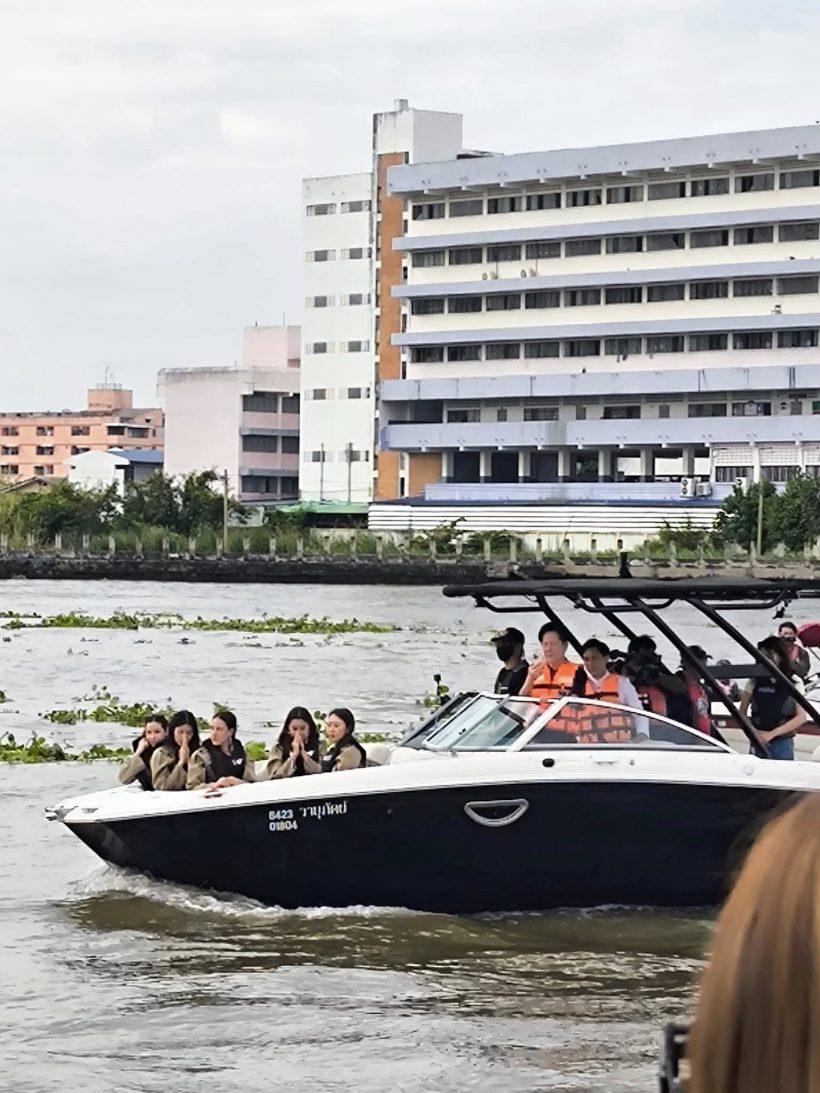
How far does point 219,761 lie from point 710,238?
386 feet

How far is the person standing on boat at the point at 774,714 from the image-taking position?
49.1 feet

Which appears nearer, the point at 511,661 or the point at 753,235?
the point at 511,661

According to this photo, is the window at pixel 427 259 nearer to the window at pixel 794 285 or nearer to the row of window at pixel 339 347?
the row of window at pixel 339 347

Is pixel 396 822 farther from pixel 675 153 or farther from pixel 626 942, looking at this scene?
pixel 675 153

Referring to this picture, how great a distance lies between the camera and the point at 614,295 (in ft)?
438

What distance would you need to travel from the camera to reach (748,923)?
92.4 inches

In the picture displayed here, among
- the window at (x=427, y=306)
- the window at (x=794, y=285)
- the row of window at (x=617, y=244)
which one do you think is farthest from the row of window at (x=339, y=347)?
the window at (x=794, y=285)

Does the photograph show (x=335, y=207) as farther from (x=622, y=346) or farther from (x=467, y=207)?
(x=622, y=346)

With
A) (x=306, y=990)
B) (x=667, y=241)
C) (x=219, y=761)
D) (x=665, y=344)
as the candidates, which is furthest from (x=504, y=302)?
(x=306, y=990)

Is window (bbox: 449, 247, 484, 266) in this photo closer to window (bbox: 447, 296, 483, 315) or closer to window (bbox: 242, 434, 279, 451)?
window (bbox: 447, 296, 483, 315)

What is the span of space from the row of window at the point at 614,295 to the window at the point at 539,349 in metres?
2.25

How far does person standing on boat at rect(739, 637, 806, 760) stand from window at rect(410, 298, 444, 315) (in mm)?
127258

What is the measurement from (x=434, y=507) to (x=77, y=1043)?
123 meters

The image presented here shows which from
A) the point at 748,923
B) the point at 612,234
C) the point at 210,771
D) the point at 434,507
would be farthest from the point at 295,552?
the point at 748,923
